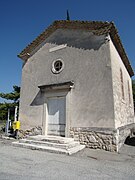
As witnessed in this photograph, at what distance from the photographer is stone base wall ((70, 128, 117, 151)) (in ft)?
19.7

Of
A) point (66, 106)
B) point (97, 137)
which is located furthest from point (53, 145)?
point (66, 106)

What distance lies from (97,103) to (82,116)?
0.95 metres

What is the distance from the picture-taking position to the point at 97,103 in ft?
21.8

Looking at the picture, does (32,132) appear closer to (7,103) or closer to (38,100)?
(38,100)

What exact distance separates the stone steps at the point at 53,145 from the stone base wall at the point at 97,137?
13.5 inches

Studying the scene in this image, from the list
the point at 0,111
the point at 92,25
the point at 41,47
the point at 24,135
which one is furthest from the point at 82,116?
the point at 0,111

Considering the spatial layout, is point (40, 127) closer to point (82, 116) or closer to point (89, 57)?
point (82, 116)

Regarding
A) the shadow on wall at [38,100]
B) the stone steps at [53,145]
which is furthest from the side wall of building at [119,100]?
the shadow on wall at [38,100]

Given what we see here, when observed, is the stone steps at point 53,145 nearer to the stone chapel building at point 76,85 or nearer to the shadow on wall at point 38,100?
the stone chapel building at point 76,85

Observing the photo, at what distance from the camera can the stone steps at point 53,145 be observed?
5.60 meters

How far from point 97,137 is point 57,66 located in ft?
14.6

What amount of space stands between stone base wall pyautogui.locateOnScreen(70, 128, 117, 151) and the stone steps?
343mm

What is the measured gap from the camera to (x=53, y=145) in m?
5.96

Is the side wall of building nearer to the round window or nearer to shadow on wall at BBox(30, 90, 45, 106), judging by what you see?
the round window
